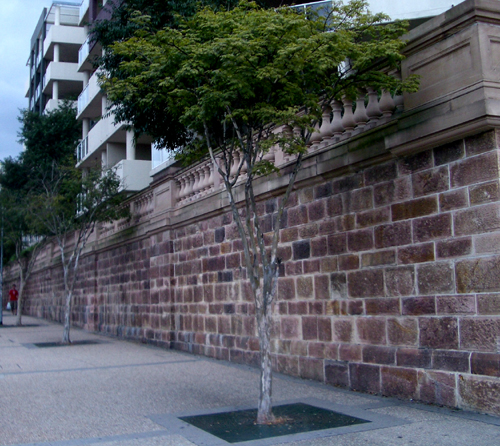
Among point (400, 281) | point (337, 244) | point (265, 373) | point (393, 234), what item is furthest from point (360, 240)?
point (265, 373)

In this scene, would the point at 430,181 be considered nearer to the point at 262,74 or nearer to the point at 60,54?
the point at 262,74

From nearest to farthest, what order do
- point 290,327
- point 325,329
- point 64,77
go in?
1. point 325,329
2. point 290,327
3. point 64,77

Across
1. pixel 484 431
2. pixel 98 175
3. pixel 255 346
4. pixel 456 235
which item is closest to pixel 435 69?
pixel 456 235

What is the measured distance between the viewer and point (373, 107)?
7.64 metres

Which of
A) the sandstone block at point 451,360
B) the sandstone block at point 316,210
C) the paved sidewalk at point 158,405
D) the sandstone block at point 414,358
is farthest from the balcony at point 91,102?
the sandstone block at point 451,360

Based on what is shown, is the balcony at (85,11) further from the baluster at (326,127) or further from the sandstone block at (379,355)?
the sandstone block at (379,355)

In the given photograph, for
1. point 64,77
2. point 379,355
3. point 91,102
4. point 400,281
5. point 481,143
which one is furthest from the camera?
point 64,77

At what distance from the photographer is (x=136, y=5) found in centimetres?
1438

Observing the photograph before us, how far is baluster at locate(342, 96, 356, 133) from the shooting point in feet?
26.2

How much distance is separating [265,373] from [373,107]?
3.62 meters

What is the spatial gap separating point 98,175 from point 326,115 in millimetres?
9769

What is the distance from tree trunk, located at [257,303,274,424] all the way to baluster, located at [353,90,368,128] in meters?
2.97

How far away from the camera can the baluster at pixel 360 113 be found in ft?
25.7

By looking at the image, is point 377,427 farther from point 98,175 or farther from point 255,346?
point 98,175
